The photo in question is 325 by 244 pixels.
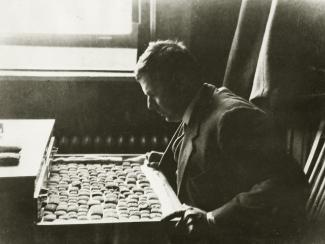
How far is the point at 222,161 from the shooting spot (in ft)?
4.98

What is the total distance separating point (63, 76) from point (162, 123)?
59 centimetres

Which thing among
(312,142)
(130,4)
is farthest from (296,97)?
(130,4)

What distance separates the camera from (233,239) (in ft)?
4.61

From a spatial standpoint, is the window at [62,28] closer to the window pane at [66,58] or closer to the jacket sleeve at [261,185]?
the window pane at [66,58]

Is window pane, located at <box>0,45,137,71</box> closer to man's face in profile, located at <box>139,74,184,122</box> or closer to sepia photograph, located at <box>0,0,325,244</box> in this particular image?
sepia photograph, located at <box>0,0,325,244</box>

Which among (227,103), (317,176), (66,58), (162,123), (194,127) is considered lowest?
(162,123)

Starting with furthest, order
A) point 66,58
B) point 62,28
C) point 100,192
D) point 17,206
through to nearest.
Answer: point 66,58
point 62,28
point 100,192
point 17,206

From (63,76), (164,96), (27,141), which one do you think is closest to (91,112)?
(63,76)

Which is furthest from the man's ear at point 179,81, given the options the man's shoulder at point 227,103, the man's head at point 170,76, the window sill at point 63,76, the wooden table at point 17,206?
the window sill at point 63,76

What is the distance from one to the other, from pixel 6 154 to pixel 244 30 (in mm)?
1185

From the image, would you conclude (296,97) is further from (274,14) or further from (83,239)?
(83,239)

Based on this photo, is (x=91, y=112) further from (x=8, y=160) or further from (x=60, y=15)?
(x=8, y=160)

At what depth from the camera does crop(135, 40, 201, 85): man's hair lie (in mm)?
1594

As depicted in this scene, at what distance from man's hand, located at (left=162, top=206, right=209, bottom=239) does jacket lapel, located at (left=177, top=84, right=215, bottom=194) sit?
241 mm
